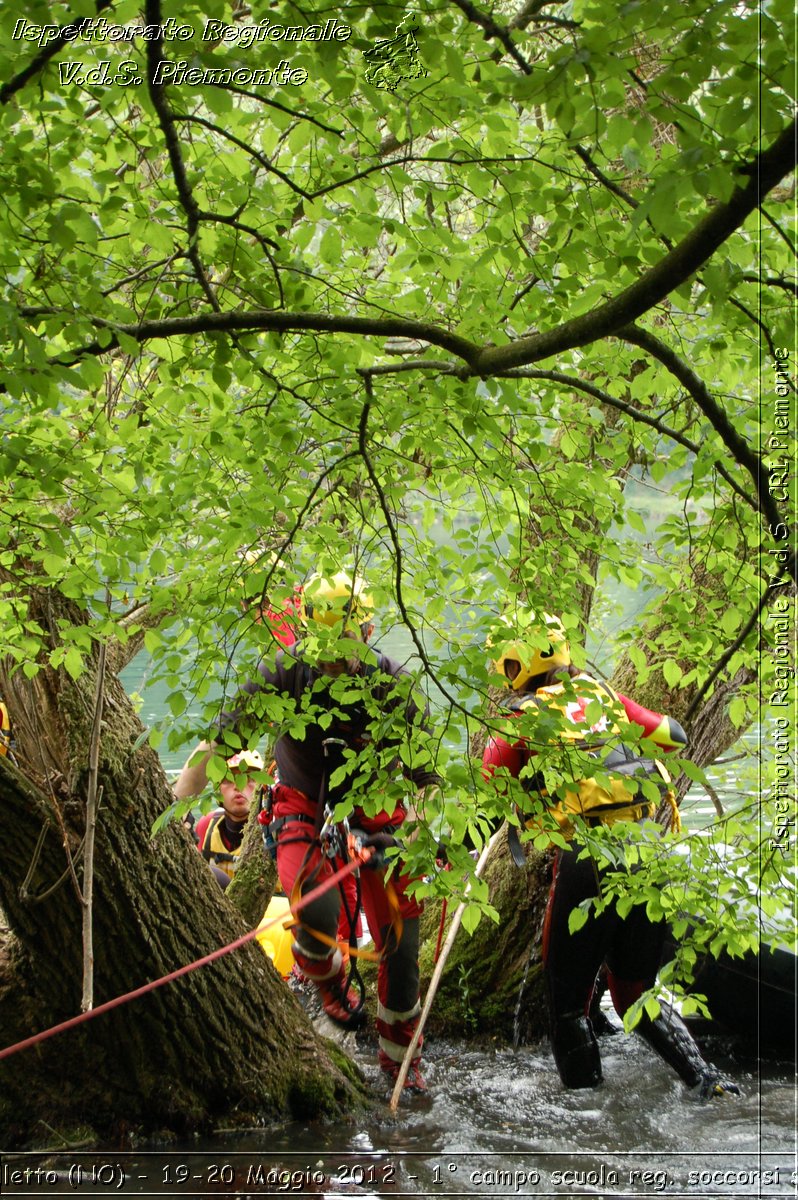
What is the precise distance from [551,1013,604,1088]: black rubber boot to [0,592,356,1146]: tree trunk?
4.51 feet

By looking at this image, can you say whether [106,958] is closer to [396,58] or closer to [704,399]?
[704,399]

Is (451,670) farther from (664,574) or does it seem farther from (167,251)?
(167,251)

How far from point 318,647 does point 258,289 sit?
1.23 m

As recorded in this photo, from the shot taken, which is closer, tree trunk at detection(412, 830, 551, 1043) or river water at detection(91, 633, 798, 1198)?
river water at detection(91, 633, 798, 1198)

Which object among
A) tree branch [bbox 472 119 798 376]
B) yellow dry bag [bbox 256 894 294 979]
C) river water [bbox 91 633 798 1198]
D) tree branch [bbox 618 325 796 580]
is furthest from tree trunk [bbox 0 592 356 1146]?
tree branch [bbox 618 325 796 580]

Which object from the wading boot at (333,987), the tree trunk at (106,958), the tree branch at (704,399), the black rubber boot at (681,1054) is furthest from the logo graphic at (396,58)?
the black rubber boot at (681,1054)

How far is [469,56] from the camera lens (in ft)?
8.33

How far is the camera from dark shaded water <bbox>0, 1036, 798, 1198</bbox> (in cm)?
328

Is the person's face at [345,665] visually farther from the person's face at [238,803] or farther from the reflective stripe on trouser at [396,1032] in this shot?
the person's face at [238,803]

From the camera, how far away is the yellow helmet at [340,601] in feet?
10.4

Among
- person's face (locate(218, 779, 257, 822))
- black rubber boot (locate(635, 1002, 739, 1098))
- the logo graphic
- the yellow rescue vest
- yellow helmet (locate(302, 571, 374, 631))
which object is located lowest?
black rubber boot (locate(635, 1002, 739, 1098))

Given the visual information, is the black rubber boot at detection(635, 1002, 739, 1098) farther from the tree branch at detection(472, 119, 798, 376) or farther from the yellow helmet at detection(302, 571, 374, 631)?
the tree branch at detection(472, 119, 798, 376)

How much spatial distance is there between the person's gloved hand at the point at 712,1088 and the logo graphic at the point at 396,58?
14.4 ft

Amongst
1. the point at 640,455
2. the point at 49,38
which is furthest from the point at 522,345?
the point at 640,455
